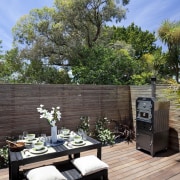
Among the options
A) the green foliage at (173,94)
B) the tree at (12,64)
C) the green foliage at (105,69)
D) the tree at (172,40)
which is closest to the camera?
the green foliage at (173,94)

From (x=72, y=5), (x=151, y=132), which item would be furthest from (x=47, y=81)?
(x=151, y=132)

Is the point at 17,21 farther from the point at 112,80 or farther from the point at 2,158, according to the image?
the point at 2,158

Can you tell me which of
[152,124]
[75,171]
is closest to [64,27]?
[152,124]

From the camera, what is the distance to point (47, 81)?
34.3 ft

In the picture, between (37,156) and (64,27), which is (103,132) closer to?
(37,156)

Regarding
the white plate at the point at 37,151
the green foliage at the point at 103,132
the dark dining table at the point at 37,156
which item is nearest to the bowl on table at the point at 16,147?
the dark dining table at the point at 37,156

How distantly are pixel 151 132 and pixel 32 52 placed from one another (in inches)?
354

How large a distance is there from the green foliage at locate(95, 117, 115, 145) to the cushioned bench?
1.92 m

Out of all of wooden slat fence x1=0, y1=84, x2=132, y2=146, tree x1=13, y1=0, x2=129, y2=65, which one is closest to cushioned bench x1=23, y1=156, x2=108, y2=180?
wooden slat fence x1=0, y1=84, x2=132, y2=146

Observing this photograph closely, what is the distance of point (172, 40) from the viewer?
6652 mm

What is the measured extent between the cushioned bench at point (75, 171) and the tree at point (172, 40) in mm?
5420

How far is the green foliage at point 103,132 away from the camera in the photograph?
15.4 feet

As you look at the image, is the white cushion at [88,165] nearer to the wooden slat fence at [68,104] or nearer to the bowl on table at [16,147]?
the bowl on table at [16,147]

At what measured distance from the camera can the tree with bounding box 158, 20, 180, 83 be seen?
21.6 feet
